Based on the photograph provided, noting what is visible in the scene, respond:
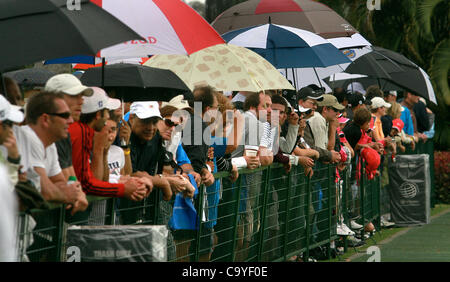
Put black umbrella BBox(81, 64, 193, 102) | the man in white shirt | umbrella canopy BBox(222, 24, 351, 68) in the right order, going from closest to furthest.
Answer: the man in white shirt, black umbrella BBox(81, 64, 193, 102), umbrella canopy BBox(222, 24, 351, 68)

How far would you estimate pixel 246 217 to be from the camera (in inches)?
364

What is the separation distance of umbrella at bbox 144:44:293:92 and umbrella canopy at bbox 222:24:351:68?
67cm

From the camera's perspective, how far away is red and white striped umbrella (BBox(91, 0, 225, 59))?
8039mm

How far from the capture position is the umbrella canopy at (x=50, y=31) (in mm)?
6266

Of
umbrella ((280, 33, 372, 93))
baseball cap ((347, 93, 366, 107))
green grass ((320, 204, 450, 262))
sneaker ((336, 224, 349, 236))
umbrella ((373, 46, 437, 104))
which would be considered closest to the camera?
green grass ((320, 204, 450, 262))

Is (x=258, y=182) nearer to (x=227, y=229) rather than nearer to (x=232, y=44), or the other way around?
(x=227, y=229)

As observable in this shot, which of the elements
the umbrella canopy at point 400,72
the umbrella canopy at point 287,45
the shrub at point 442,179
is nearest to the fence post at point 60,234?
the umbrella canopy at point 287,45

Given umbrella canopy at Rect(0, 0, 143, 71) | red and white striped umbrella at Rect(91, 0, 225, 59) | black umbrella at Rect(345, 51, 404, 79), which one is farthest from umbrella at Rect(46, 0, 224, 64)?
black umbrella at Rect(345, 51, 404, 79)

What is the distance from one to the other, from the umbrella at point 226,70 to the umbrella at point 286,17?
88.9 inches

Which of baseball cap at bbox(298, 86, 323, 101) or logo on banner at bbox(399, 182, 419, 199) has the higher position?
baseball cap at bbox(298, 86, 323, 101)

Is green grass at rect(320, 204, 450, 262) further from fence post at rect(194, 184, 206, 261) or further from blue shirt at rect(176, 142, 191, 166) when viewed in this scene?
fence post at rect(194, 184, 206, 261)

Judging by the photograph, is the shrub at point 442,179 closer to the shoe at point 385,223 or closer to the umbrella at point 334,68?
the shoe at point 385,223

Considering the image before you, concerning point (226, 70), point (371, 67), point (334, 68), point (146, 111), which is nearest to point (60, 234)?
point (146, 111)
